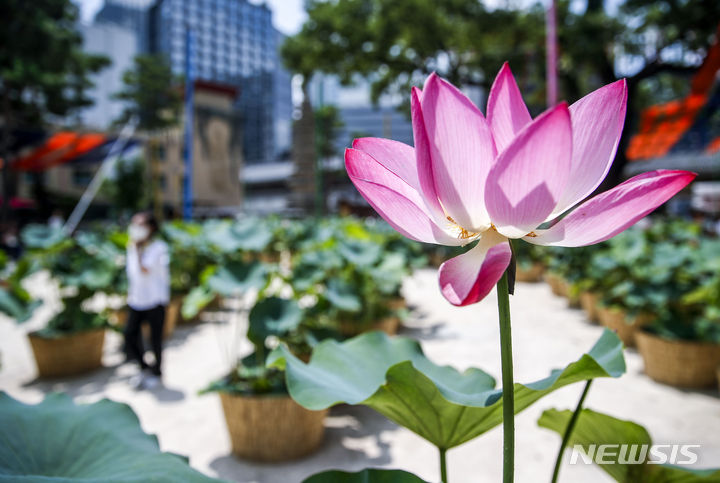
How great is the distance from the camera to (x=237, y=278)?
7.50 ft

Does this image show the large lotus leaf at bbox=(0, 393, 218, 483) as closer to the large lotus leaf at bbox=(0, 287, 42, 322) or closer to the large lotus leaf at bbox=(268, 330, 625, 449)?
the large lotus leaf at bbox=(268, 330, 625, 449)

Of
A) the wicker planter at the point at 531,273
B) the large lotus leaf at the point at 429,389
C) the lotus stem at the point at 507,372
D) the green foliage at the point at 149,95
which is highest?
the green foliage at the point at 149,95

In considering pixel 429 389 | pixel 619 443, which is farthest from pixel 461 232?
pixel 619 443

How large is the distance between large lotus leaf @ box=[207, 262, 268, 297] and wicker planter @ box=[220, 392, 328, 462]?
475mm

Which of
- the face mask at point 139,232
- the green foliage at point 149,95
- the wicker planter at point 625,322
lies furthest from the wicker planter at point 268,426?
the green foliage at point 149,95

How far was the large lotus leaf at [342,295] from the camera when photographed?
8.02 ft

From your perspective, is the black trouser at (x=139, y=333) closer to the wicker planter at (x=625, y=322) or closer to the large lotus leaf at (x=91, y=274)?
the large lotus leaf at (x=91, y=274)

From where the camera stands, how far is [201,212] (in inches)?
930

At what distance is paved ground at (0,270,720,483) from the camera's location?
6.11 ft

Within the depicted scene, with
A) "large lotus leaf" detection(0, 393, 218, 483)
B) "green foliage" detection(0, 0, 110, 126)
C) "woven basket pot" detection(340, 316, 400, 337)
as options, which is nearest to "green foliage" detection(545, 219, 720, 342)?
"woven basket pot" detection(340, 316, 400, 337)

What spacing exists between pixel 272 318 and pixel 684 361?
85.2 inches

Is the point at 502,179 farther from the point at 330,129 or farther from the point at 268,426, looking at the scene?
the point at 330,129

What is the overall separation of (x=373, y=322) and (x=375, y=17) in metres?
7.68

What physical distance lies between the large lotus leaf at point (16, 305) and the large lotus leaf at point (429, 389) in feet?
7.45
